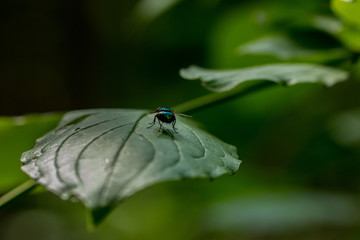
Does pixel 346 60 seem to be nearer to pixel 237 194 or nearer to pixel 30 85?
pixel 237 194

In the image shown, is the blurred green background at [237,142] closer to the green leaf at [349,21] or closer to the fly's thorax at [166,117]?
the green leaf at [349,21]

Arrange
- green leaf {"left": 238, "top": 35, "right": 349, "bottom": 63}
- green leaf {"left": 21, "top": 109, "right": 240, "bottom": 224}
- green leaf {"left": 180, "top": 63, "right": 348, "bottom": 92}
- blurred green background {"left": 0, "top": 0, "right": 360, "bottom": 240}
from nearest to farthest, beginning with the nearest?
green leaf {"left": 21, "top": 109, "right": 240, "bottom": 224} < green leaf {"left": 180, "top": 63, "right": 348, "bottom": 92} < green leaf {"left": 238, "top": 35, "right": 349, "bottom": 63} < blurred green background {"left": 0, "top": 0, "right": 360, "bottom": 240}

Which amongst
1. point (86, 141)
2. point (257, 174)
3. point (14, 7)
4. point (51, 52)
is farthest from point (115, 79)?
point (86, 141)

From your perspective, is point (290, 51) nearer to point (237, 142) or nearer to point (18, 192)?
point (237, 142)

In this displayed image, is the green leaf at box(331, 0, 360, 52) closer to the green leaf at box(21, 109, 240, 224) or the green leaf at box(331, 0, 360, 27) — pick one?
the green leaf at box(331, 0, 360, 27)

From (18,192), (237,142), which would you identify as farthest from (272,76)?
(237,142)

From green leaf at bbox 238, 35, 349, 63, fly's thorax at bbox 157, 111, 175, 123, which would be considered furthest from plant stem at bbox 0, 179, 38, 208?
green leaf at bbox 238, 35, 349, 63

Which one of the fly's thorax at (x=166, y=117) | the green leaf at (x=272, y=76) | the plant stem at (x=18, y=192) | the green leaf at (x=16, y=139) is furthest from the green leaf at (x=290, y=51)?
the plant stem at (x=18, y=192)
